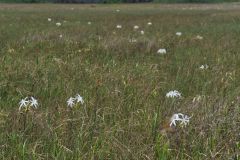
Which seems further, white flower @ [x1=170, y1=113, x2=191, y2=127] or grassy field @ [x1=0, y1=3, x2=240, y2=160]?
A: white flower @ [x1=170, y1=113, x2=191, y2=127]

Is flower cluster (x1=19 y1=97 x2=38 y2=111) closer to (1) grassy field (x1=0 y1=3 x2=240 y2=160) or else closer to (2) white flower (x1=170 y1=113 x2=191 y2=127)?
(1) grassy field (x1=0 y1=3 x2=240 y2=160)

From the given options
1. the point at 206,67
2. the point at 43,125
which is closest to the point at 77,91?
the point at 43,125

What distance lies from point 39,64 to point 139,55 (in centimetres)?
272

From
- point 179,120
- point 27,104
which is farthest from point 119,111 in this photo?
point 27,104

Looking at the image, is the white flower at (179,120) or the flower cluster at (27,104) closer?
the white flower at (179,120)

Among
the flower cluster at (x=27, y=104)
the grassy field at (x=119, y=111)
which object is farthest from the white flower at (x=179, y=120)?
the flower cluster at (x=27, y=104)

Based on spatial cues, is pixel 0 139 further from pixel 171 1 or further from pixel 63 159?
pixel 171 1

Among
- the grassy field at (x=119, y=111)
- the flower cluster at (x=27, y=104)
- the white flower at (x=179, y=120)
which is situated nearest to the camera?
the grassy field at (x=119, y=111)

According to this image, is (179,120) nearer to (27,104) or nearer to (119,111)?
(119,111)

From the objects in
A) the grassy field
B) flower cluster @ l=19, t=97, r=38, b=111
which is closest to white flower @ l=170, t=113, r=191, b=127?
the grassy field

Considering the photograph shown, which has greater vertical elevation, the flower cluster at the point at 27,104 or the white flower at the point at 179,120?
the white flower at the point at 179,120

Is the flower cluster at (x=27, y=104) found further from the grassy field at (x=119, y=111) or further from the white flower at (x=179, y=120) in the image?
the white flower at (x=179, y=120)

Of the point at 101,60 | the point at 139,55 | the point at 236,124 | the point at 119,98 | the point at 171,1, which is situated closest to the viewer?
the point at 236,124

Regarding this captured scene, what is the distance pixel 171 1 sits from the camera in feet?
327
